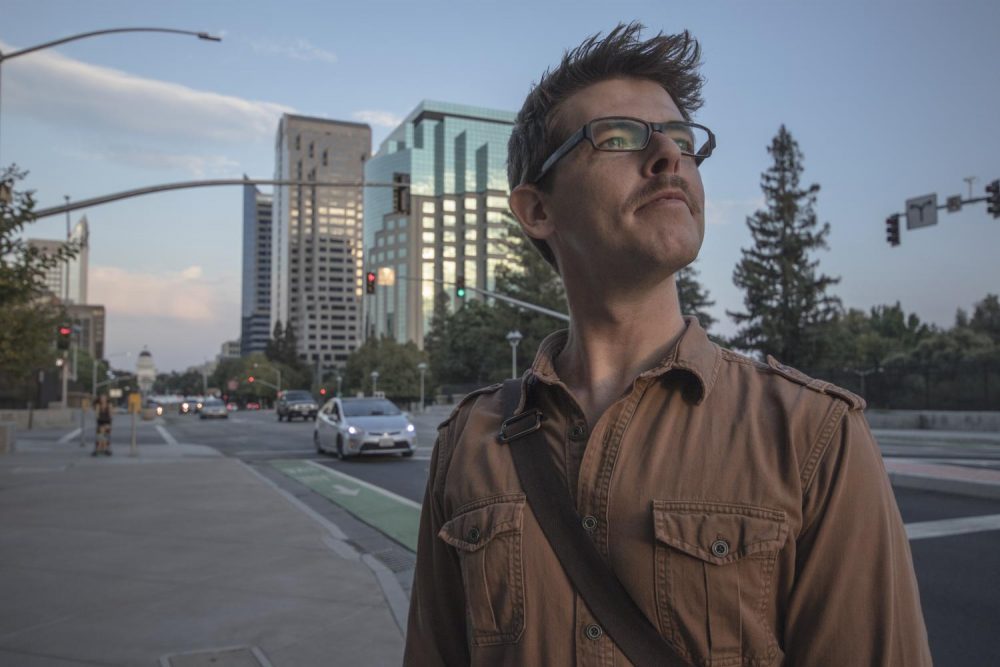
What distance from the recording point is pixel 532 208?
1868mm

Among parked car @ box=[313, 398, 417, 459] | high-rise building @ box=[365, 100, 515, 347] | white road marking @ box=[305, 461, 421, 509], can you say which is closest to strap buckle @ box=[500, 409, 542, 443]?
white road marking @ box=[305, 461, 421, 509]

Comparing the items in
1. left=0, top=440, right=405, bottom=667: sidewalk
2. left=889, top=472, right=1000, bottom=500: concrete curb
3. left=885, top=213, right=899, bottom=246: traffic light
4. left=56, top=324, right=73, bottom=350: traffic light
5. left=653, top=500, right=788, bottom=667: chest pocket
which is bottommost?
left=0, top=440, right=405, bottom=667: sidewalk

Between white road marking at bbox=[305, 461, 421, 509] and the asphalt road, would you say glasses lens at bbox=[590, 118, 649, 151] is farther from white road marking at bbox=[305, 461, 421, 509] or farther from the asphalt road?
white road marking at bbox=[305, 461, 421, 509]

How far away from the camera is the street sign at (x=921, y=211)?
68.9 feet

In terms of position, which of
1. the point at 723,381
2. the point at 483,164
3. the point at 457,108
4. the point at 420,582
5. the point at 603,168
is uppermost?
the point at 457,108

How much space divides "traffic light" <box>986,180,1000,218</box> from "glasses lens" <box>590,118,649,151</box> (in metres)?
22.2

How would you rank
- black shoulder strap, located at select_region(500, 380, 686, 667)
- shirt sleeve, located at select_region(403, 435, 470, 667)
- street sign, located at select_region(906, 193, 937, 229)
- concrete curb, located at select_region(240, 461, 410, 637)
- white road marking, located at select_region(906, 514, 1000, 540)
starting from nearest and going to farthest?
black shoulder strap, located at select_region(500, 380, 686, 667)
shirt sleeve, located at select_region(403, 435, 470, 667)
concrete curb, located at select_region(240, 461, 410, 637)
white road marking, located at select_region(906, 514, 1000, 540)
street sign, located at select_region(906, 193, 937, 229)

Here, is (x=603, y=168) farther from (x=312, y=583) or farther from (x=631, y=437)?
(x=312, y=583)

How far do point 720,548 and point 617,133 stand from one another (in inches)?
33.7

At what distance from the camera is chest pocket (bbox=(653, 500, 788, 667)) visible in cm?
134

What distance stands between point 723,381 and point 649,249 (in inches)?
11.8

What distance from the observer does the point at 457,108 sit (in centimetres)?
15475

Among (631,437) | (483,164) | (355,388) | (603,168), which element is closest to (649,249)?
(603,168)

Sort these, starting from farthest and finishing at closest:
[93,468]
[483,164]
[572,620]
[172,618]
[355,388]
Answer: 1. [483,164]
2. [355,388]
3. [93,468]
4. [172,618]
5. [572,620]
